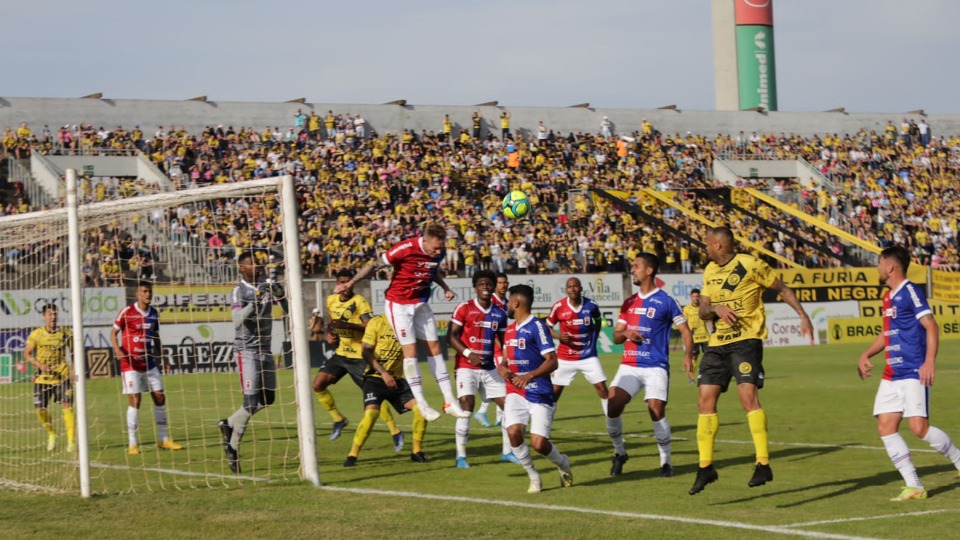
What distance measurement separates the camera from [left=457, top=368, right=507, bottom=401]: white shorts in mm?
14656

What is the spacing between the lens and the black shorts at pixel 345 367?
16516 millimetres

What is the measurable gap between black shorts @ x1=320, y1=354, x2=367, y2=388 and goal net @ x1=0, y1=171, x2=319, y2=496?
2.32 feet

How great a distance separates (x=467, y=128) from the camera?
185 feet

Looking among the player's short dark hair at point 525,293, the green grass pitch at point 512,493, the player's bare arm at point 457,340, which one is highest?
the player's short dark hair at point 525,293

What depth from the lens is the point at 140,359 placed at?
16766 millimetres

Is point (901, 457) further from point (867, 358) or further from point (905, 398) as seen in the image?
point (867, 358)

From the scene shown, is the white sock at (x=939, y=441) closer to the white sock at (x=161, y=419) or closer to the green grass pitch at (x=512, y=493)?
the green grass pitch at (x=512, y=493)

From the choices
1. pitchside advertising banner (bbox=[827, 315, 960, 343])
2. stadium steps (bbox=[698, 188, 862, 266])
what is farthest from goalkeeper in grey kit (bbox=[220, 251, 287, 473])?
stadium steps (bbox=[698, 188, 862, 266])

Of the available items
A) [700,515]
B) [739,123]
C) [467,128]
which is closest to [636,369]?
[700,515]

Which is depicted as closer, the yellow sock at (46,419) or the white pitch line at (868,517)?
the white pitch line at (868,517)

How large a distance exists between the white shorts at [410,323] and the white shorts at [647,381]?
2.09m

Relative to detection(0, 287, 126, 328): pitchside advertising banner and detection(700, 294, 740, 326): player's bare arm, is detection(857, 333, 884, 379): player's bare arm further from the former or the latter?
detection(0, 287, 126, 328): pitchside advertising banner

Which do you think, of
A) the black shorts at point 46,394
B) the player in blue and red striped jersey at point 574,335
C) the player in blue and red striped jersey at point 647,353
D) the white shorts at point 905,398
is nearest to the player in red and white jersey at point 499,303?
the player in blue and red striped jersey at point 574,335

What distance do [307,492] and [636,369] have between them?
3.62 metres
